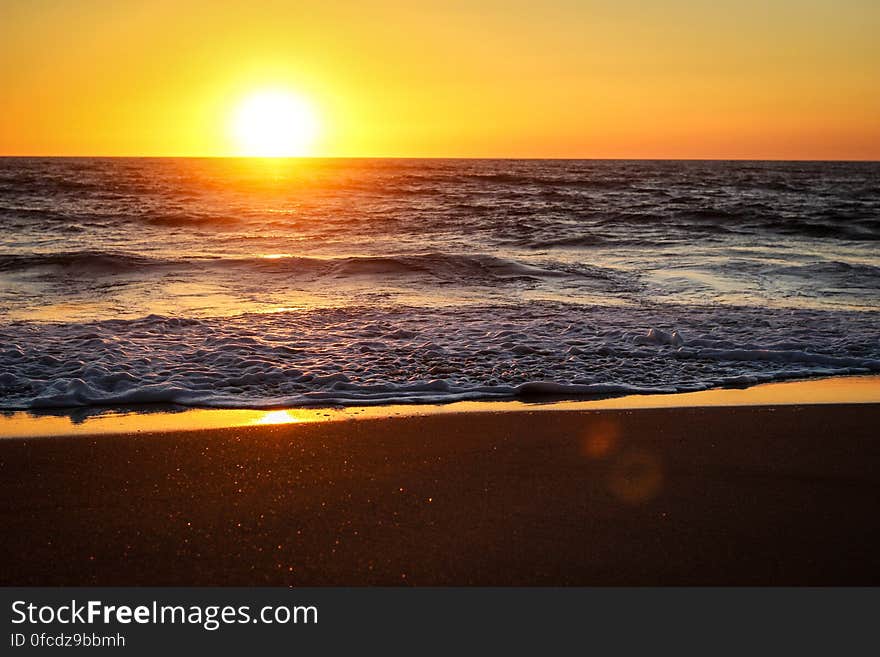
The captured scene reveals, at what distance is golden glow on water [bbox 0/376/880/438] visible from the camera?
16.1 ft

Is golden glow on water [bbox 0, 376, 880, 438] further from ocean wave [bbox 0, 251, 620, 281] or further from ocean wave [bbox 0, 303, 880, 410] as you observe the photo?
ocean wave [bbox 0, 251, 620, 281]

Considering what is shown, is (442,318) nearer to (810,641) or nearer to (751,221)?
(810,641)

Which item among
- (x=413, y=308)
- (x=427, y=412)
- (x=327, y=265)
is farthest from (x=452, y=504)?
(x=327, y=265)

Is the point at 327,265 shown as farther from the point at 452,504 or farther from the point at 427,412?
the point at 452,504

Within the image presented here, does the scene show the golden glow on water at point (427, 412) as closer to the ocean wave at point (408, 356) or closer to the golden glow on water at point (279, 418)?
the golden glow on water at point (279, 418)

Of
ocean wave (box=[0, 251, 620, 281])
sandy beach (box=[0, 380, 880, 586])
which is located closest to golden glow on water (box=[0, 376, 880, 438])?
sandy beach (box=[0, 380, 880, 586])

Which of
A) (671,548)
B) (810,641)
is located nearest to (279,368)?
(671,548)

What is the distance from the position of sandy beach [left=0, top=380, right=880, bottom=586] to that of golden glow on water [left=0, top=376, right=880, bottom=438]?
0.16 metres

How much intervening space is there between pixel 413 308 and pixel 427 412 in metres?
4.72

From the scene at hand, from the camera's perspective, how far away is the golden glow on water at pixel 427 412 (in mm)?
4908

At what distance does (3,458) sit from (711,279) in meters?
11.7

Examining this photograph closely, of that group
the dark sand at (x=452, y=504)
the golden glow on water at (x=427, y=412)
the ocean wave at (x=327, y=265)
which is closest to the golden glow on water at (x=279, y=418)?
the golden glow on water at (x=427, y=412)

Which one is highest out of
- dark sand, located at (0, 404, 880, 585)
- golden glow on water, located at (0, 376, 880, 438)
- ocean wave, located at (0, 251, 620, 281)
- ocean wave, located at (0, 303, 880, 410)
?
ocean wave, located at (0, 251, 620, 281)

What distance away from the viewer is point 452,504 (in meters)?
3.71
